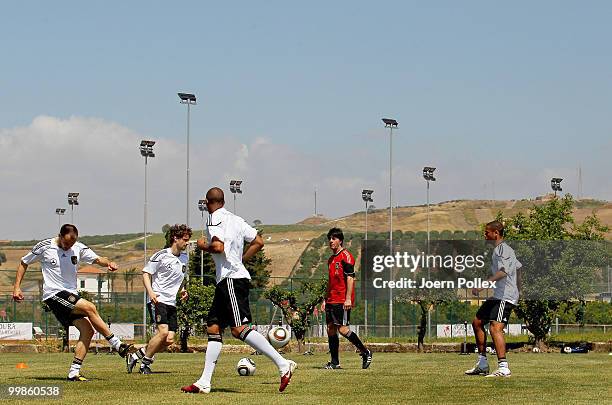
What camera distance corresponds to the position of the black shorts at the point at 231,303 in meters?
12.3

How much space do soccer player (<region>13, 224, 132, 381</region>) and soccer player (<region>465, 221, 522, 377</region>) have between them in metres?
5.41

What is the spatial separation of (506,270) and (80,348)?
593cm

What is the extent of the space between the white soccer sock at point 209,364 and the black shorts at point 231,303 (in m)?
0.25

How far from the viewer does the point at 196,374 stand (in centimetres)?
1595

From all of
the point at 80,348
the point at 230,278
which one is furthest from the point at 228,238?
the point at 80,348

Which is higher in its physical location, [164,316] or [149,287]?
Result: [149,287]

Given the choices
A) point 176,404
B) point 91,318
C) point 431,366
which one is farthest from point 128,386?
point 431,366

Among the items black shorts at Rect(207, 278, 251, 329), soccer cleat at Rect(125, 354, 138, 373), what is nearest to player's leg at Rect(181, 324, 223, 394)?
black shorts at Rect(207, 278, 251, 329)

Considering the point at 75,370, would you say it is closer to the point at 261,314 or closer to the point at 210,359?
the point at 210,359

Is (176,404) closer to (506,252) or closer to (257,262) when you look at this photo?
(506,252)

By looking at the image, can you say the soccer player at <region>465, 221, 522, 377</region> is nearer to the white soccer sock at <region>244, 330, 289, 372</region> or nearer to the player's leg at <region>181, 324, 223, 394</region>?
the white soccer sock at <region>244, 330, 289, 372</region>

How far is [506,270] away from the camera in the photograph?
15945 millimetres

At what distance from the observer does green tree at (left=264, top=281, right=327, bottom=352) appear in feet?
117

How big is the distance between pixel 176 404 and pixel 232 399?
2.71 feet
